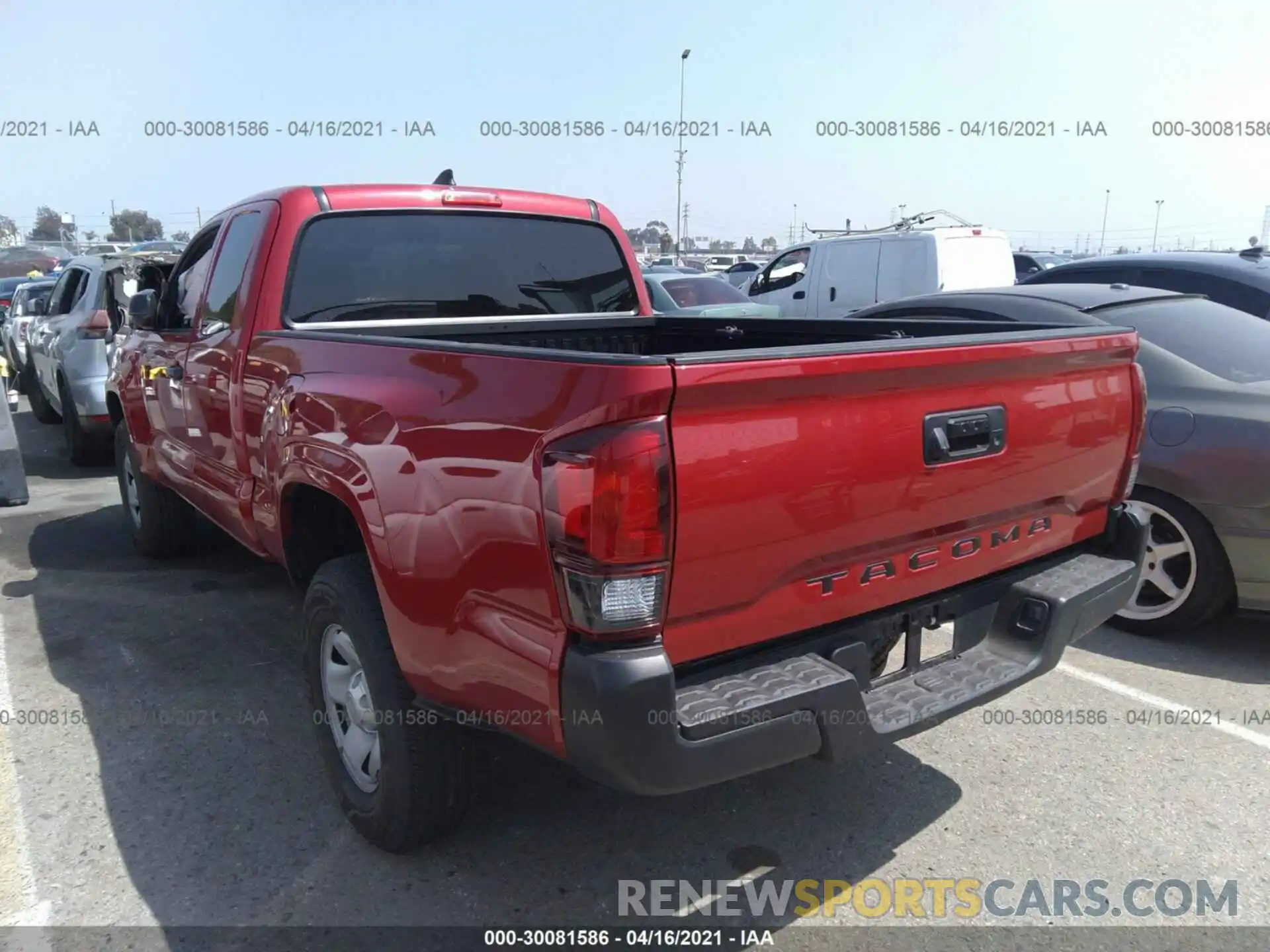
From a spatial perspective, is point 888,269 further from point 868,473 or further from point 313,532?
point 868,473

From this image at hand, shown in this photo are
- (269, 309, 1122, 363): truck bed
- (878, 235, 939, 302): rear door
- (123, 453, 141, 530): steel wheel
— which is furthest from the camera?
(878, 235, 939, 302): rear door

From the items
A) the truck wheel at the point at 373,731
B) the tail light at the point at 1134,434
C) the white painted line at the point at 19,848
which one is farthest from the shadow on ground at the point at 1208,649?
the white painted line at the point at 19,848

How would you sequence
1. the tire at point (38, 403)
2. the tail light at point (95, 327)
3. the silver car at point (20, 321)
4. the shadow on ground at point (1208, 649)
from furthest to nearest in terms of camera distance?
the silver car at point (20, 321) < the tire at point (38, 403) < the tail light at point (95, 327) < the shadow on ground at point (1208, 649)

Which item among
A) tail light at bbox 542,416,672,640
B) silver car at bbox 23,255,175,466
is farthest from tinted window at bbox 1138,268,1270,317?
silver car at bbox 23,255,175,466

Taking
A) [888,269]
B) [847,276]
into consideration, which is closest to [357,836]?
[888,269]

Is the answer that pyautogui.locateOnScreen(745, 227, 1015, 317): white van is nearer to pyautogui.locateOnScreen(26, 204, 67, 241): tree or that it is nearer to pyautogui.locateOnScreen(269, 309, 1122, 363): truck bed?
pyautogui.locateOnScreen(269, 309, 1122, 363): truck bed

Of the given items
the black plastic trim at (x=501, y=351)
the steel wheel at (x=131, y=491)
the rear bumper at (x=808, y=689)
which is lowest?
the steel wheel at (x=131, y=491)

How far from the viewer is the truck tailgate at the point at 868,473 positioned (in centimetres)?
201

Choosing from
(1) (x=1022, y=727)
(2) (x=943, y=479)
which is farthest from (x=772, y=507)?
(1) (x=1022, y=727)

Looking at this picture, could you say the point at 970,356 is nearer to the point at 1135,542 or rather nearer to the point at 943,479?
the point at 943,479

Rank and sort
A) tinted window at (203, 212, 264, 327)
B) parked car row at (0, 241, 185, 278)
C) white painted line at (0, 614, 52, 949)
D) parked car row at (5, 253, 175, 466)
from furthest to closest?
parked car row at (0, 241, 185, 278), parked car row at (5, 253, 175, 466), tinted window at (203, 212, 264, 327), white painted line at (0, 614, 52, 949)

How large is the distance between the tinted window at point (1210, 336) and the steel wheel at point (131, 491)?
5.63m

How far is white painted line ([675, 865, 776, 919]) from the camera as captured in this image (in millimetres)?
2635

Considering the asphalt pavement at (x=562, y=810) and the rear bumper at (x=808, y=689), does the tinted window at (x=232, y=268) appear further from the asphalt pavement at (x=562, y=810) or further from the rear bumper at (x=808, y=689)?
the rear bumper at (x=808, y=689)
